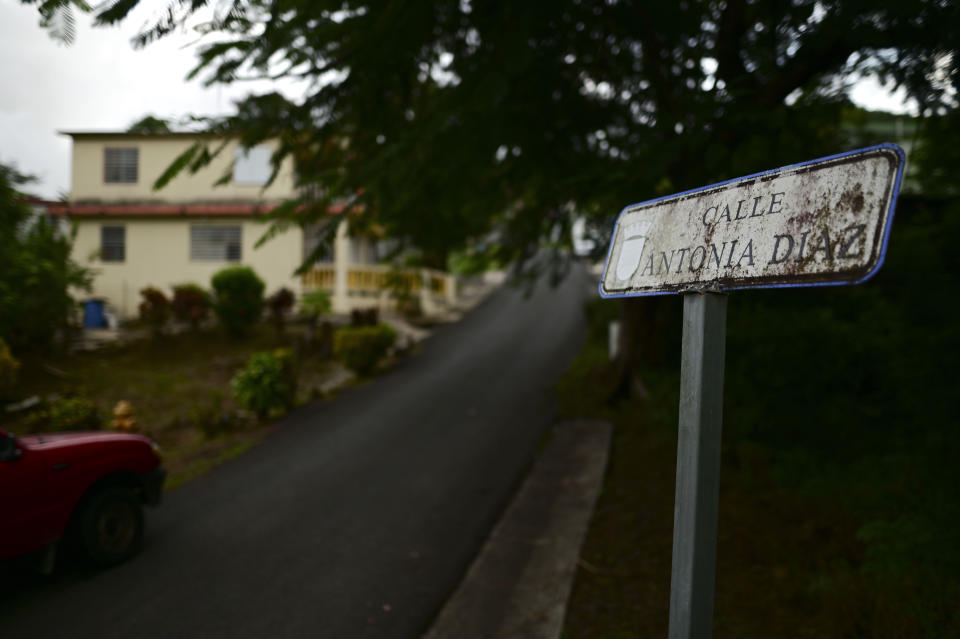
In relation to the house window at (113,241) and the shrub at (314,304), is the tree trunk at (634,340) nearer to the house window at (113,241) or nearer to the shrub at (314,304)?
the shrub at (314,304)

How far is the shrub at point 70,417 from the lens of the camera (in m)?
8.39

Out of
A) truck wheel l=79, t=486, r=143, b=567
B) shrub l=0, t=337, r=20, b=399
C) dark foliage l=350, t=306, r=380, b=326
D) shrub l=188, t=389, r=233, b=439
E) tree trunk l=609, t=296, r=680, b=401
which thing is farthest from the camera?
dark foliage l=350, t=306, r=380, b=326

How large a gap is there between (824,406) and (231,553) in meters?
6.29

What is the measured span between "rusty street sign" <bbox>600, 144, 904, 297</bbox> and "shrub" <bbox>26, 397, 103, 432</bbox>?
8.91 meters

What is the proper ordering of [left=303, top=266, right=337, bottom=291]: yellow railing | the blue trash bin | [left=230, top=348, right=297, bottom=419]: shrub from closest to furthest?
[left=230, top=348, right=297, bottom=419]: shrub → the blue trash bin → [left=303, top=266, right=337, bottom=291]: yellow railing

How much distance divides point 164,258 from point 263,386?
12390 millimetres

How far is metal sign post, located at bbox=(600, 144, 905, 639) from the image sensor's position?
1.43m

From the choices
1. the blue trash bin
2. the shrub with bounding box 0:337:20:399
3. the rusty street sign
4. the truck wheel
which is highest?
the rusty street sign

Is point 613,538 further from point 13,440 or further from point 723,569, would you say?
point 13,440

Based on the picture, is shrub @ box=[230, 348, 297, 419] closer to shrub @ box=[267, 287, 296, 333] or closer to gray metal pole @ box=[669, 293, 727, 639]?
shrub @ box=[267, 287, 296, 333]

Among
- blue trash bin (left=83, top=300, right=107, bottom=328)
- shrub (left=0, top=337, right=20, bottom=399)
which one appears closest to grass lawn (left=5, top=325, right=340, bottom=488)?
shrub (left=0, top=337, right=20, bottom=399)

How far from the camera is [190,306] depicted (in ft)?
54.7

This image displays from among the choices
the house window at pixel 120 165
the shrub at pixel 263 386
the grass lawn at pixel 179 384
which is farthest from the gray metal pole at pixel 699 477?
the house window at pixel 120 165

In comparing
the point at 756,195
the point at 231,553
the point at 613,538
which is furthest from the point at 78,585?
the point at 756,195
